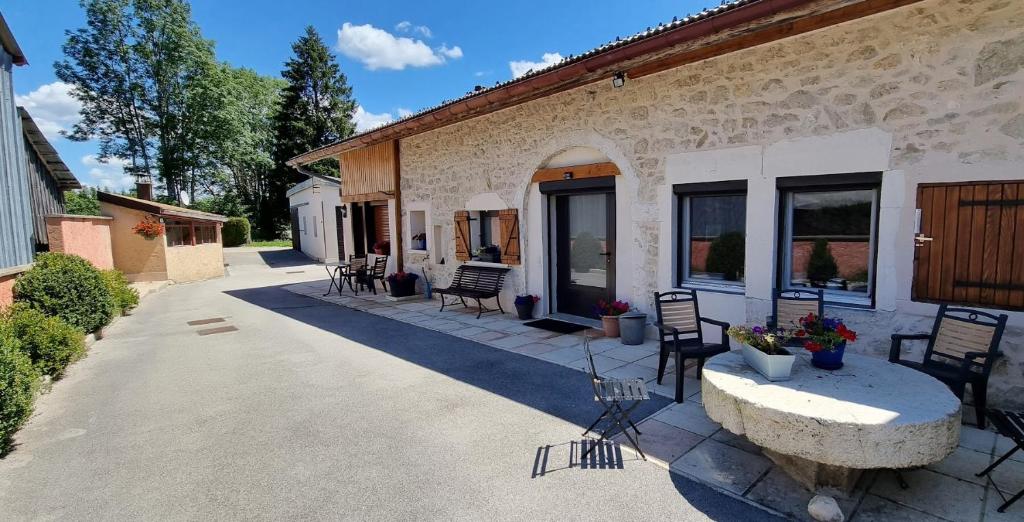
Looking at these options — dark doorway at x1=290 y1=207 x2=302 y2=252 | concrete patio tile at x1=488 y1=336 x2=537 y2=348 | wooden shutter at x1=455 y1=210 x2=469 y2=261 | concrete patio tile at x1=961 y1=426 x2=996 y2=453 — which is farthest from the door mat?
dark doorway at x1=290 y1=207 x2=302 y2=252

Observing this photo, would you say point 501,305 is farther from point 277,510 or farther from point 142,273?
point 142,273

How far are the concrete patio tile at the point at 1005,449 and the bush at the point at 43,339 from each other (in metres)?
8.51

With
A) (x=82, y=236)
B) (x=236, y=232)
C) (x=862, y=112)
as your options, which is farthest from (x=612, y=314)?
(x=236, y=232)

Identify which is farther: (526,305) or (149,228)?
(149,228)

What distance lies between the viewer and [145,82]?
2586cm

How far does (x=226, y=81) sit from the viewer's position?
91.0 feet

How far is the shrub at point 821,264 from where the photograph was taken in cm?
500

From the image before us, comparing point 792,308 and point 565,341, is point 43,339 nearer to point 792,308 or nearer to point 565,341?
point 565,341

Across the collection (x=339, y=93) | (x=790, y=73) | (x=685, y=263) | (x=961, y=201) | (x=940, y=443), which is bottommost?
(x=940, y=443)

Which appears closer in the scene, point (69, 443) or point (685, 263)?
point (69, 443)

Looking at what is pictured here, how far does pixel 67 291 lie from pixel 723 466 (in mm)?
8678

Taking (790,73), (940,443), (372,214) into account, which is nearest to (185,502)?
(940,443)

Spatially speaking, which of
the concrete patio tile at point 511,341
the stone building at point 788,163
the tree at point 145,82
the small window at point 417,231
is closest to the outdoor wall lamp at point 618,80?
the stone building at point 788,163

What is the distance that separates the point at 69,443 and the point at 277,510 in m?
2.36
